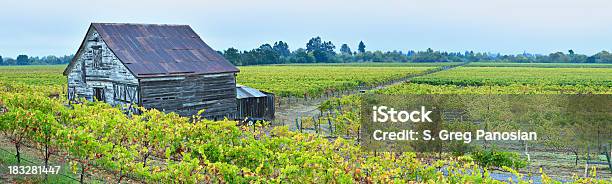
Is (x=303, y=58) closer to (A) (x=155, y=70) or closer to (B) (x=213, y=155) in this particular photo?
(A) (x=155, y=70)

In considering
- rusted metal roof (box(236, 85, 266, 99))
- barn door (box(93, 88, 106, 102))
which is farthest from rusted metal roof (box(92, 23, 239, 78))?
barn door (box(93, 88, 106, 102))

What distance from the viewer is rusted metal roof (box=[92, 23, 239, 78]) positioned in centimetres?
2186

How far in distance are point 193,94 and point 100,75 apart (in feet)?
14.1

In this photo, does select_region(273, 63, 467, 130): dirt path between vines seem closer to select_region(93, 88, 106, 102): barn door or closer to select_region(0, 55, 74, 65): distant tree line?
select_region(93, 88, 106, 102): barn door

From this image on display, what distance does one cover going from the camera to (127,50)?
73.1ft

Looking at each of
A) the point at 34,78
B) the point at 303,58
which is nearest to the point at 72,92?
the point at 34,78

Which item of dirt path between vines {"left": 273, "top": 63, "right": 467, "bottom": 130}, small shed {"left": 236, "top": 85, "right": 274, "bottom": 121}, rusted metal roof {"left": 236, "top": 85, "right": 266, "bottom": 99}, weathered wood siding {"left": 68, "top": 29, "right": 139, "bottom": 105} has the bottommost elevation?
dirt path between vines {"left": 273, "top": 63, "right": 467, "bottom": 130}

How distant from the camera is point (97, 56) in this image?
23547 mm

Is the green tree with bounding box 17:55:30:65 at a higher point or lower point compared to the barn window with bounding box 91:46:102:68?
higher

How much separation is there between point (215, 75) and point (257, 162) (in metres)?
A: 15.0

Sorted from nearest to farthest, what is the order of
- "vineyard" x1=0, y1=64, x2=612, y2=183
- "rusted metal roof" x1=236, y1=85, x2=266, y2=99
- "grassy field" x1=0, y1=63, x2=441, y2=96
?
"vineyard" x1=0, y1=64, x2=612, y2=183 → "rusted metal roof" x1=236, y1=85, x2=266, y2=99 → "grassy field" x1=0, y1=63, x2=441, y2=96

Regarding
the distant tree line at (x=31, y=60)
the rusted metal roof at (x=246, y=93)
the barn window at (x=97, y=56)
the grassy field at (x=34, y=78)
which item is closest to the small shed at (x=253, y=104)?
the rusted metal roof at (x=246, y=93)

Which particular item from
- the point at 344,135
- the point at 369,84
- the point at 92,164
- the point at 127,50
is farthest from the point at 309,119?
the point at 369,84

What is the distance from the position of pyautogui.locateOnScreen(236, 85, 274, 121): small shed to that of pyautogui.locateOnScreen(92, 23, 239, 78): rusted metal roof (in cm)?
184
